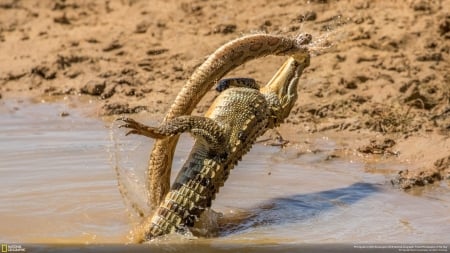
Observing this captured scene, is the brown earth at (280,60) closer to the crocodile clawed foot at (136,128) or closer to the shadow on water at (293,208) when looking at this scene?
the shadow on water at (293,208)

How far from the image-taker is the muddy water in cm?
583

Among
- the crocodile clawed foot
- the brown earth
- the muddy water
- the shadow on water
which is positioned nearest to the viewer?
the crocodile clawed foot

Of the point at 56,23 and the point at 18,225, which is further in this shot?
the point at 56,23

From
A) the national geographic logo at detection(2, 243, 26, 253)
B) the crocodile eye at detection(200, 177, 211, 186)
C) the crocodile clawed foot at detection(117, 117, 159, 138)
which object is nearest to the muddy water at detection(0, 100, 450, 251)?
the national geographic logo at detection(2, 243, 26, 253)

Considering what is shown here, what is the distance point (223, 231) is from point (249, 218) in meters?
0.36

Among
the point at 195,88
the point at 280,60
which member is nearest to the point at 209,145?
the point at 195,88

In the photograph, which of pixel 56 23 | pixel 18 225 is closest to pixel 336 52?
pixel 56 23

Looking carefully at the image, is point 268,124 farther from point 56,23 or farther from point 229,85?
point 56,23

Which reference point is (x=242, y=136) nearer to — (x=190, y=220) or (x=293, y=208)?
(x=190, y=220)

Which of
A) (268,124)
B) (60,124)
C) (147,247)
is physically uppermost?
(268,124)

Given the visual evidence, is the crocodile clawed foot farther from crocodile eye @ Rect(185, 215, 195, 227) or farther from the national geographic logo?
the national geographic logo

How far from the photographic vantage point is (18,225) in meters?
6.00

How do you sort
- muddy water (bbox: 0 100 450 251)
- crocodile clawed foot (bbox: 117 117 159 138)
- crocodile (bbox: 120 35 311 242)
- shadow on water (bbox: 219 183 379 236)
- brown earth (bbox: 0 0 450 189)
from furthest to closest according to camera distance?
1. brown earth (bbox: 0 0 450 189)
2. shadow on water (bbox: 219 183 379 236)
3. muddy water (bbox: 0 100 450 251)
4. crocodile (bbox: 120 35 311 242)
5. crocodile clawed foot (bbox: 117 117 159 138)

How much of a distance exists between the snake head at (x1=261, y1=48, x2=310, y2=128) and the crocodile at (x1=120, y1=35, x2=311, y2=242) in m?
0.03
